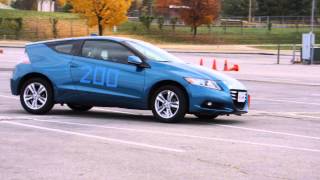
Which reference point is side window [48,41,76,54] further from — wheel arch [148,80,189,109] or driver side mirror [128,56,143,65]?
wheel arch [148,80,189,109]

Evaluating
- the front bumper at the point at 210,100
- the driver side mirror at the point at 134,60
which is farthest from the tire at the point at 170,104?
the driver side mirror at the point at 134,60

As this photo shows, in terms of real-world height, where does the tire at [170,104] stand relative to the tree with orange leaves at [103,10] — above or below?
below

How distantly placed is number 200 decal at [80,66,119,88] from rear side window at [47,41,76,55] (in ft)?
1.69

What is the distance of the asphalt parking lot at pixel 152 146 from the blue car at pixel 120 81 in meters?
0.29

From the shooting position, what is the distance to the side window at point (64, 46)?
12273mm

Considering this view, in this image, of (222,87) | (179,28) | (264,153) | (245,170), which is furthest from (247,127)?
(179,28)

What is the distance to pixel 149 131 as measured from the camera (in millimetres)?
10391

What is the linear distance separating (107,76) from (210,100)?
5.99 feet

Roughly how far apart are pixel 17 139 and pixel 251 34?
7731cm

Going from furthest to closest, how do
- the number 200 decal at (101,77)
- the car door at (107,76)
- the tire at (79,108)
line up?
the tire at (79,108) < the number 200 decal at (101,77) < the car door at (107,76)

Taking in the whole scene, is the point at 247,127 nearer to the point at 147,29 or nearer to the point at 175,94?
the point at 175,94

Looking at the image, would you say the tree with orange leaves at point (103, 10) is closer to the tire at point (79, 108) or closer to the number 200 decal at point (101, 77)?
the tire at point (79, 108)

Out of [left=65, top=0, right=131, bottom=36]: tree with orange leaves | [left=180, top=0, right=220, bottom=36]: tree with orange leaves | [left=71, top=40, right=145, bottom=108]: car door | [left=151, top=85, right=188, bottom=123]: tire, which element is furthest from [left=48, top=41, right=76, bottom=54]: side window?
[left=180, top=0, right=220, bottom=36]: tree with orange leaves

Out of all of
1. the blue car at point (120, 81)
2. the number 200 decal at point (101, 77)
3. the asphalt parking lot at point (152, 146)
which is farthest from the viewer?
the number 200 decal at point (101, 77)
